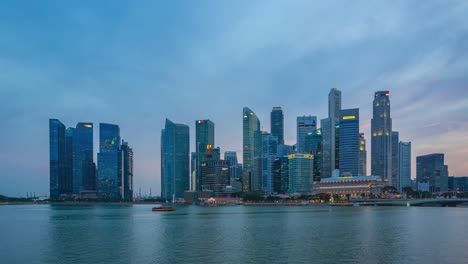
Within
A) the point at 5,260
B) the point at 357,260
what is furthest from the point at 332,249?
the point at 5,260

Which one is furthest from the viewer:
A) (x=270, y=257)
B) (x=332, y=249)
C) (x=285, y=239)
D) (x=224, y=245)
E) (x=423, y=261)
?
(x=285, y=239)

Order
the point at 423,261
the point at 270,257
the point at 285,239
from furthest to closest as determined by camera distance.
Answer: the point at 285,239, the point at 270,257, the point at 423,261

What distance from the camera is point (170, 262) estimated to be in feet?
170

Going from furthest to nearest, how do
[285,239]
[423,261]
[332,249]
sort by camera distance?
[285,239] < [332,249] < [423,261]

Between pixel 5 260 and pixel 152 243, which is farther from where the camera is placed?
pixel 152 243

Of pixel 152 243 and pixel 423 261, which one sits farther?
pixel 152 243

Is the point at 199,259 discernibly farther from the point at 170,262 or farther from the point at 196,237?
the point at 196,237

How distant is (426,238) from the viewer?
7456cm

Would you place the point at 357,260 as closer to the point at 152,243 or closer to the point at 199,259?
the point at 199,259

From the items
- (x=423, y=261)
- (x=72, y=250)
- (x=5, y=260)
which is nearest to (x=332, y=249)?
(x=423, y=261)

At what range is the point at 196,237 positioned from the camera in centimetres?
7894

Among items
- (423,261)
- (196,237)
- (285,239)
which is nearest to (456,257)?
(423,261)

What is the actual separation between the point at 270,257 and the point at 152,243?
24.9m

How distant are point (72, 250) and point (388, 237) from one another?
55391 millimetres
